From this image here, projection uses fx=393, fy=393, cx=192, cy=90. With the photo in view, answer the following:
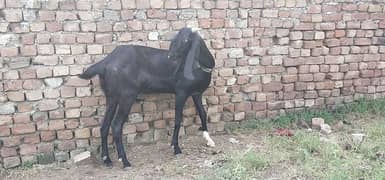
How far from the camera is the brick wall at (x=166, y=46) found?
4.29m

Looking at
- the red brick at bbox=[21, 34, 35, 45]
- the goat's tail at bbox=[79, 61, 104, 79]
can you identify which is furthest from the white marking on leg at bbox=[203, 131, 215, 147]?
the red brick at bbox=[21, 34, 35, 45]

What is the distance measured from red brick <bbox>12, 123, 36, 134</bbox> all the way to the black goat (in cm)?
78

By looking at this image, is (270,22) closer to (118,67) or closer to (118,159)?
(118,67)

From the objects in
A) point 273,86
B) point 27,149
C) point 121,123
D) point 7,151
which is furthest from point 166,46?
point 7,151

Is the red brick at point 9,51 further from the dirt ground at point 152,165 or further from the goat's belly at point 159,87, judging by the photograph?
the goat's belly at point 159,87

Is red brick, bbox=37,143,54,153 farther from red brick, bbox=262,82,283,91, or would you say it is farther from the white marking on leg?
red brick, bbox=262,82,283,91

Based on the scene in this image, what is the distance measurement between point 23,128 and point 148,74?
1504 millimetres

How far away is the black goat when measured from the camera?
168 inches

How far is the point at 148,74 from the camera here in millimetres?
4484

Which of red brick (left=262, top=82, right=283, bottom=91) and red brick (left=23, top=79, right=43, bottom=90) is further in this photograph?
red brick (left=262, top=82, right=283, bottom=91)

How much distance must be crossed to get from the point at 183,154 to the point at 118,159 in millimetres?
770

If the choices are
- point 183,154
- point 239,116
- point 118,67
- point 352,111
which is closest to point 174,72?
point 118,67

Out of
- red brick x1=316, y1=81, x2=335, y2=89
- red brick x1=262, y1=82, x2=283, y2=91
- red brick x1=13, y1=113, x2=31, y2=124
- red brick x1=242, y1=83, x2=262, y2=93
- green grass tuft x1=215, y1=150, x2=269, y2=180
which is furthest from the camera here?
red brick x1=316, y1=81, x2=335, y2=89

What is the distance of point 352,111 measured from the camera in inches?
238
